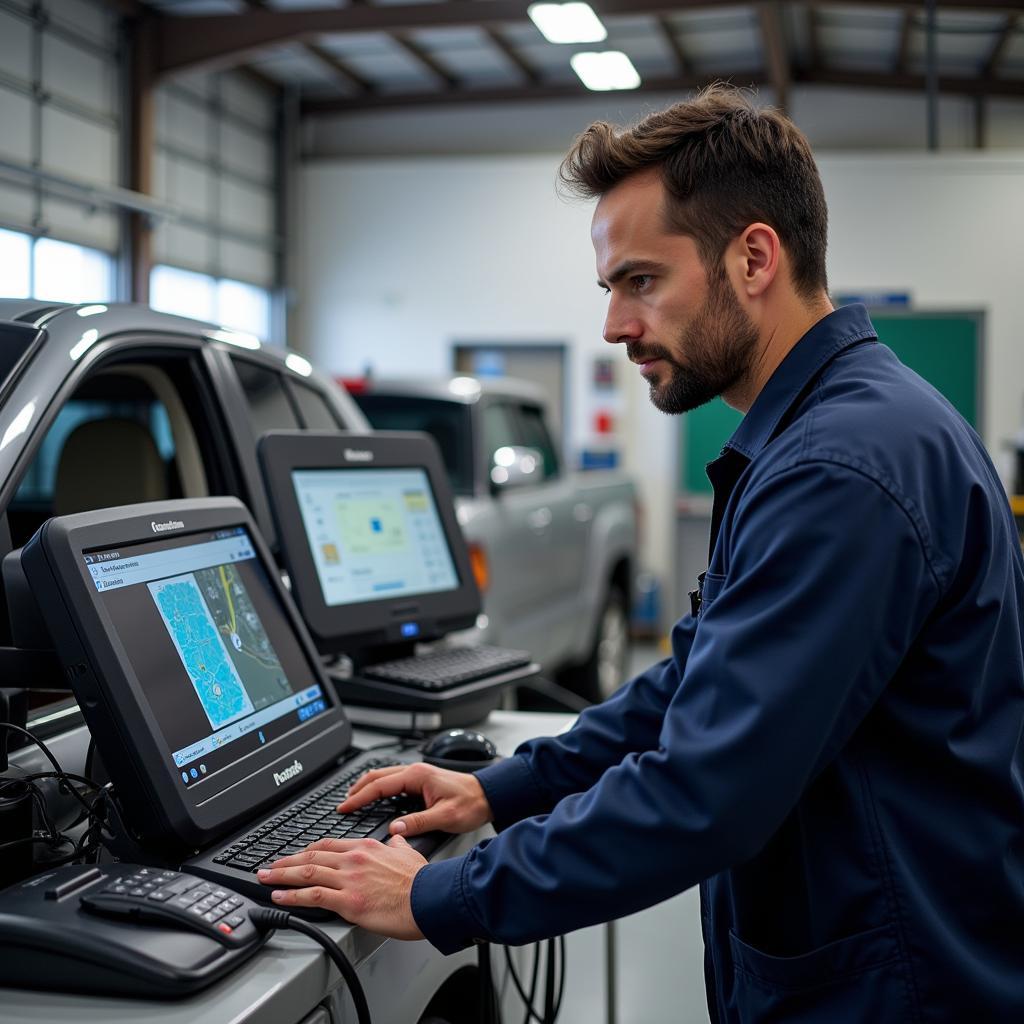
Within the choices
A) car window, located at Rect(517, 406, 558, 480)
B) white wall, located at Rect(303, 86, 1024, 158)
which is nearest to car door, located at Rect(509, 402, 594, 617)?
car window, located at Rect(517, 406, 558, 480)

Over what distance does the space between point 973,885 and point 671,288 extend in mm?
736

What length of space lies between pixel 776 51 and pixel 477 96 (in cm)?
320

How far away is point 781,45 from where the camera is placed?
9.48m

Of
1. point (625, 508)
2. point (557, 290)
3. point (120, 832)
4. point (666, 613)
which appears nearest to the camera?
point (120, 832)

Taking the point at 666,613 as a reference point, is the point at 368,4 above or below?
above

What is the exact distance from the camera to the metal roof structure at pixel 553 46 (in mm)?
8742

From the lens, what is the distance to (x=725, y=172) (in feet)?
4.67

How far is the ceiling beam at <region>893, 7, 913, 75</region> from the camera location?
9.55 m

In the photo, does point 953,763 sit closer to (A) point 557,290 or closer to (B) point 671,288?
(B) point 671,288

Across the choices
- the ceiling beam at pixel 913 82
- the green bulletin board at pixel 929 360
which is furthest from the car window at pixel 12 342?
the ceiling beam at pixel 913 82

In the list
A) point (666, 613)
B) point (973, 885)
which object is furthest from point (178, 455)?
point (666, 613)

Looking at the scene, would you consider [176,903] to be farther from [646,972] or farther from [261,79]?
[261,79]

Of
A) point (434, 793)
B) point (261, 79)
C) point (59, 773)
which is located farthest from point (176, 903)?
point (261, 79)

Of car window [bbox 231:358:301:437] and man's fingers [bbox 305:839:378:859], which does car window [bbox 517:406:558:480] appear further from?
man's fingers [bbox 305:839:378:859]
